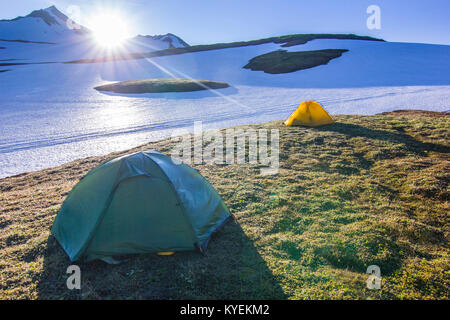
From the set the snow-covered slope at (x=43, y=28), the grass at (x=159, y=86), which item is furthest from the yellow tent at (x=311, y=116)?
the snow-covered slope at (x=43, y=28)

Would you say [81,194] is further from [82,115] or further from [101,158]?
[82,115]

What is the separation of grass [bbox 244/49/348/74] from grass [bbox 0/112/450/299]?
32990mm

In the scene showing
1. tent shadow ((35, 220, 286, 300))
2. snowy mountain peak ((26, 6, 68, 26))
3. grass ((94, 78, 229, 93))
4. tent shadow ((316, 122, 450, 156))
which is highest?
Answer: snowy mountain peak ((26, 6, 68, 26))

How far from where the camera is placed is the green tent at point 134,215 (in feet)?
15.0

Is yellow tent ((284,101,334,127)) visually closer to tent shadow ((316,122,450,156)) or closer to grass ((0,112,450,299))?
tent shadow ((316,122,450,156))

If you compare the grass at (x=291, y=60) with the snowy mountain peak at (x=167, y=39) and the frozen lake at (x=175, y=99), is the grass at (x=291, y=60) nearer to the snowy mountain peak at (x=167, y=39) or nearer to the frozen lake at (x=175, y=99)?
the frozen lake at (x=175, y=99)

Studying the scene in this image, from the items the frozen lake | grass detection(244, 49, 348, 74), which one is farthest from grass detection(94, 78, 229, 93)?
grass detection(244, 49, 348, 74)

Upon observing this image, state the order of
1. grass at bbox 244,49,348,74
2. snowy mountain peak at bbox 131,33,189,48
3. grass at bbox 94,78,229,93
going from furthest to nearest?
1. snowy mountain peak at bbox 131,33,189,48
2. grass at bbox 244,49,348,74
3. grass at bbox 94,78,229,93

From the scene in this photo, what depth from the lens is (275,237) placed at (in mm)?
5148

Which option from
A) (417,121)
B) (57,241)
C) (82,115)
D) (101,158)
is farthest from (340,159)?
(82,115)

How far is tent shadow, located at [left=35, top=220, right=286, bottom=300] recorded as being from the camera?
388cm

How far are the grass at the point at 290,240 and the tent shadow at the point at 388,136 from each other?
0.41m

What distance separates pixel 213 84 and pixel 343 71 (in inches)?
746

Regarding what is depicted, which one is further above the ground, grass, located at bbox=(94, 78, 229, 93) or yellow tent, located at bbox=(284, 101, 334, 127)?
grass, located at bbox=(94, 78, 229, 93)
